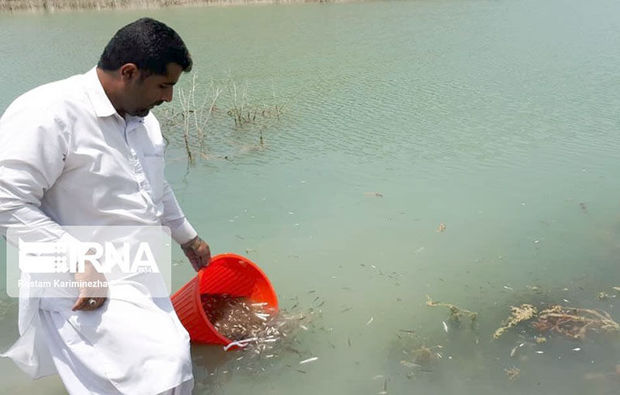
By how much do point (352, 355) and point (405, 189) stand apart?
223 cm

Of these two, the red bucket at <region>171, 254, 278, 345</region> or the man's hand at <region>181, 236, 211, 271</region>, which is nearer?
the man's hand at <region>181, 236, 211, 271</region>

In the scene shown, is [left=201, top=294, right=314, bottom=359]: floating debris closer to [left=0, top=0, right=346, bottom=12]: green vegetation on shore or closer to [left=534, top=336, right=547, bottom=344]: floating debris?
[left=534, top=336, right=547, bottom=344]: floating debris

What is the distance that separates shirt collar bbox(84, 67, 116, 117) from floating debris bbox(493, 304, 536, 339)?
7.32ft

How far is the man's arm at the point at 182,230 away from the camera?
2.35 metres

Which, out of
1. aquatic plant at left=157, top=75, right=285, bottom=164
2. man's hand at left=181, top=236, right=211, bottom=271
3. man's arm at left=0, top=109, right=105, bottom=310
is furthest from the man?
aquatic plant at left=157, top=75, right=285, bottom=164

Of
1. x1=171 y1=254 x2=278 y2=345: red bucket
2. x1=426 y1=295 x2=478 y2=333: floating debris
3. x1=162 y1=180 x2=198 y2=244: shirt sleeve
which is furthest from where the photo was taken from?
x1=426 y1=295 x2=478 y2=333: floating debris

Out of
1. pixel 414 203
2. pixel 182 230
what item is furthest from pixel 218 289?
pixel 414 203

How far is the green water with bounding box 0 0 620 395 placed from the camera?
2.95 m

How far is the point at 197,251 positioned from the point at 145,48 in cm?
99

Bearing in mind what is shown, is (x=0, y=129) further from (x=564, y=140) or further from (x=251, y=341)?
(x=564, y=140)

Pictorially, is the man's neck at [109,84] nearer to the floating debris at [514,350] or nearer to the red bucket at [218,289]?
the red bucket at [218,289]

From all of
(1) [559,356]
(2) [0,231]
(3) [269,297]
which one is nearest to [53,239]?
(2) [0,231]

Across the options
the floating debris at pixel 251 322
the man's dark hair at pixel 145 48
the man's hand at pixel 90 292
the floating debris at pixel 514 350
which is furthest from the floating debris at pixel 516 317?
the man's dark hair at pixel 145 48

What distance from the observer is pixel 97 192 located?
6.21 feet
